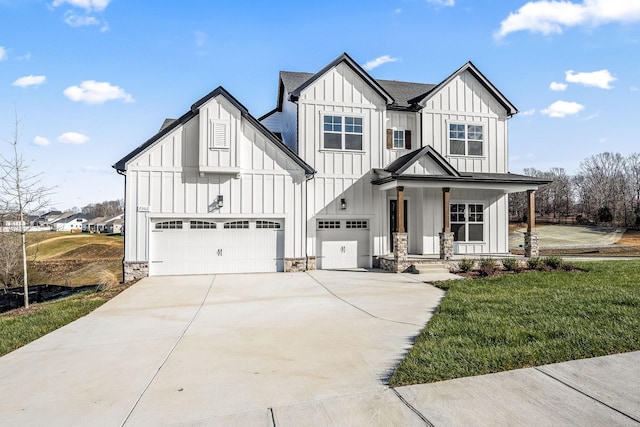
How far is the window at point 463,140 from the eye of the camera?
16828 millimetres

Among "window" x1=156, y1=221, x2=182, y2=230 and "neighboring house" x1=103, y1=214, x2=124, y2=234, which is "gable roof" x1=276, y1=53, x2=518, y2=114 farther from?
"neighboring house" x1=103, y1=214, x2=124, y2=234

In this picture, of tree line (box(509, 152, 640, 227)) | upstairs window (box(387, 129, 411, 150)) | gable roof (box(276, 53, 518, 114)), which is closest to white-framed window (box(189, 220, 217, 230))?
gable roof (box(276, 53, 518, 114))

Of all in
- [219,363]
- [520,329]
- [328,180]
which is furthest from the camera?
[328,180]

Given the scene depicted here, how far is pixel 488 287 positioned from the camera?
1017 centimetres

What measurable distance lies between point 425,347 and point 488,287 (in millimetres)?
5695

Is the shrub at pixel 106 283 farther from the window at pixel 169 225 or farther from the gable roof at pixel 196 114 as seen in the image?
the gable roof at pixel 196 114

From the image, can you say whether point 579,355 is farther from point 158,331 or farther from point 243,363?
point 158,331

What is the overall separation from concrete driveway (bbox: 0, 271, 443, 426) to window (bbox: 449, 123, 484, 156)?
918 cm

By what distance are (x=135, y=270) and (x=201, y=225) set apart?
2642 millimetres

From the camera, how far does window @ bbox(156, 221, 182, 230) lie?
44.8 ft

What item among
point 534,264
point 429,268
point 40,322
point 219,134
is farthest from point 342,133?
point 40,322

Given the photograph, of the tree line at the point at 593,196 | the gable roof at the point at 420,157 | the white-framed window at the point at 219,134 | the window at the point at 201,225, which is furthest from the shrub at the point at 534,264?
the tree line at the point at 593,196

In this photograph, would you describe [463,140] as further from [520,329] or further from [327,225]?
[520,329]

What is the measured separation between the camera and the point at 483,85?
1703 cm
